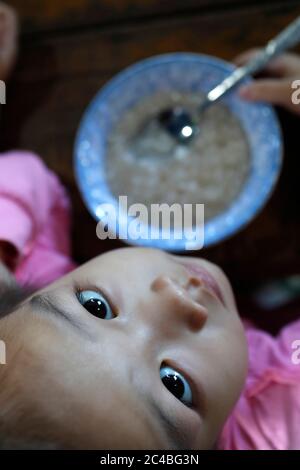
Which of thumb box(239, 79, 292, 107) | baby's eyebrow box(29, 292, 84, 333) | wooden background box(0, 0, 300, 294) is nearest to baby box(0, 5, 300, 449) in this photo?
baby's eyebrow box(29, 292, 84, 333)

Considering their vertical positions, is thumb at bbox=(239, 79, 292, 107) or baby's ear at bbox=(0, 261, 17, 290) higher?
thumb at bbox=(239, 79, 292, 107)

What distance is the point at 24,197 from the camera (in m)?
0.74

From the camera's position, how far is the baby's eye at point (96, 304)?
0.54m

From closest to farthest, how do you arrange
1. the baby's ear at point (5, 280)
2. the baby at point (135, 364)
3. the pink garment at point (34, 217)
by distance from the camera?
1. the baby at point (135, 364)
2. the baby's ear at point (5, 280)
3. the pink garment at point (34, 217)

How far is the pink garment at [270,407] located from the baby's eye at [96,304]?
0.26m

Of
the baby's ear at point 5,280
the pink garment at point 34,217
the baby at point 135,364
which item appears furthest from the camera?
the pink garment at point 34,217

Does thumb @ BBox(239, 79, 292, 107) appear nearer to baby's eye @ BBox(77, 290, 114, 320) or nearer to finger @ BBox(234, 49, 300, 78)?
finger @ BBox(234, 49, 300, 78)

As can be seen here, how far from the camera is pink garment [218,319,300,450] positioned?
26.1 inches

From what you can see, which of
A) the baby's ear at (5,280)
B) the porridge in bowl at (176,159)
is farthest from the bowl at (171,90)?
the baby's ear at (5,280)

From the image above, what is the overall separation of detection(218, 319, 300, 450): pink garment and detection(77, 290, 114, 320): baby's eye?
0.86ft

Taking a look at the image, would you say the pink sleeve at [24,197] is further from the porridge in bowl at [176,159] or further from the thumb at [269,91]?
the thumb at [269,91]
